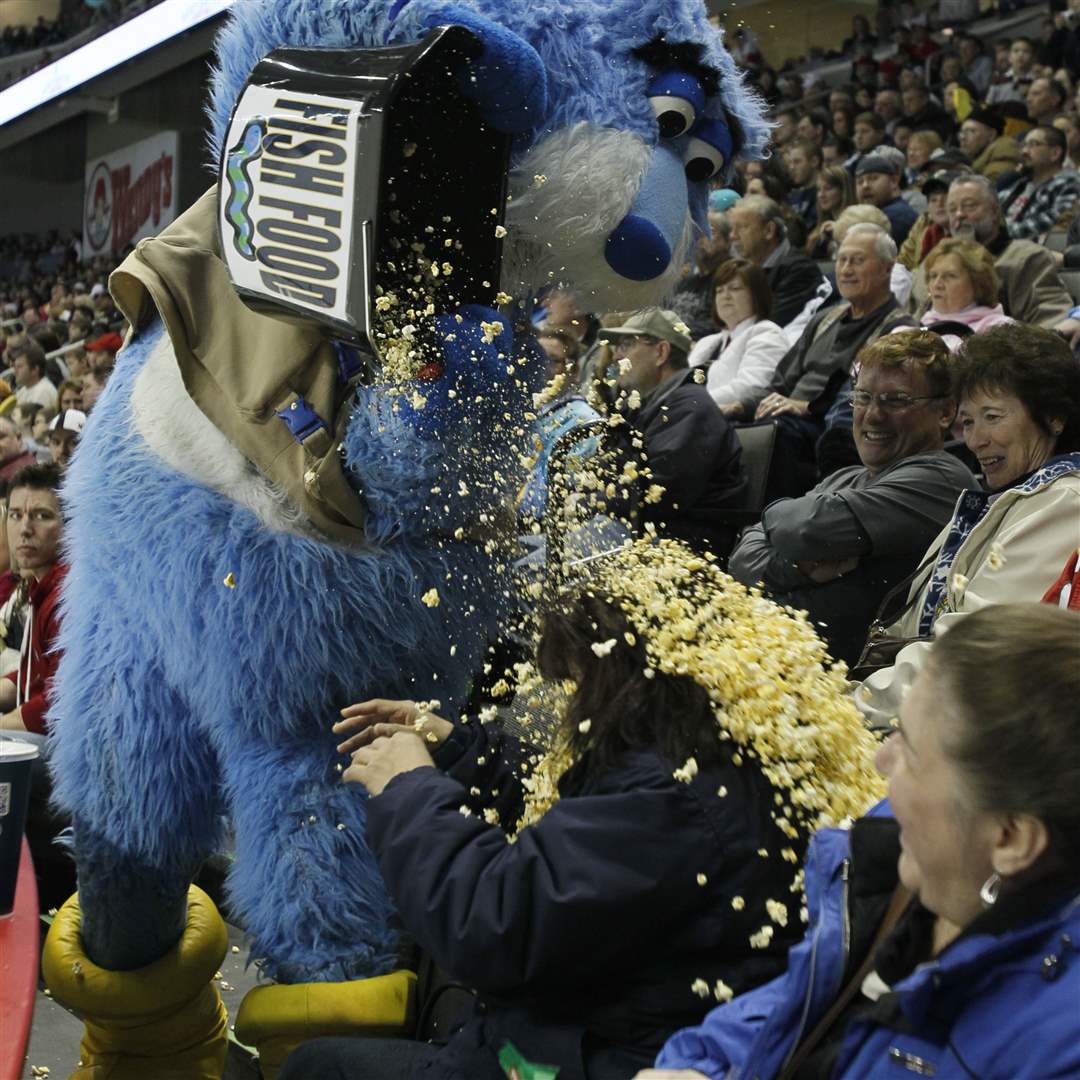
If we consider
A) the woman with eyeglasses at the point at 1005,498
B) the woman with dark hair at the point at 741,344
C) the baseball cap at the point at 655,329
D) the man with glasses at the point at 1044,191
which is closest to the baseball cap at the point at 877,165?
the man with glasses at the point at 1044,191

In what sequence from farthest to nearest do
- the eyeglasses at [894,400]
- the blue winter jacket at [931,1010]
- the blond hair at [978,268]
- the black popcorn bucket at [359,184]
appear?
the blond hair at [978,268] → the eyeglasses at [894,400] → the black popcorn bucket at [359,184] → the blue winter jacket at [931,1010]

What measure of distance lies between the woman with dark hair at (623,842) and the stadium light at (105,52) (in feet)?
29.6

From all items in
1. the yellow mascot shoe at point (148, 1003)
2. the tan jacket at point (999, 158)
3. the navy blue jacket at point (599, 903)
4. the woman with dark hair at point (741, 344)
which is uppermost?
the tan jacket at point (999, 158)

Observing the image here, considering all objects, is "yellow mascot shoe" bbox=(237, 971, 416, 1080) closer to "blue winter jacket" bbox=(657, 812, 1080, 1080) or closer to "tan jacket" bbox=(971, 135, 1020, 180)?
"blue winter jacket" bbox=(657, 812, 1080, 1080)

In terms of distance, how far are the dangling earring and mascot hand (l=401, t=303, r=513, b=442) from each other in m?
0.95

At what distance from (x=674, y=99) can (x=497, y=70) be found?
0.32 m

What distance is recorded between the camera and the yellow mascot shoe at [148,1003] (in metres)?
2.18

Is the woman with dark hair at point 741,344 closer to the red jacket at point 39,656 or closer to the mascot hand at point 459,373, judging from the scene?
the red jacket at point 39,656

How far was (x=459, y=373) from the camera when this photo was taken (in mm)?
1794

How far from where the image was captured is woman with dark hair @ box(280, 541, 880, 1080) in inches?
52.4

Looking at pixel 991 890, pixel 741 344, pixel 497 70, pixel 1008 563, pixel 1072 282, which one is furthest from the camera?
pixel 1072 282

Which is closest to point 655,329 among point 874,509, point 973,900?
point 874,509

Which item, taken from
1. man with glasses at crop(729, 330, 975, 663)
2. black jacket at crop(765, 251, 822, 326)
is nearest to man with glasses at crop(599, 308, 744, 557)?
man with glasses at crop(729, 330, 975, 663)

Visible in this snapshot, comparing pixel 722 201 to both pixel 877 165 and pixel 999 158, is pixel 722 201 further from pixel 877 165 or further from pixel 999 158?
pixel 999 158
